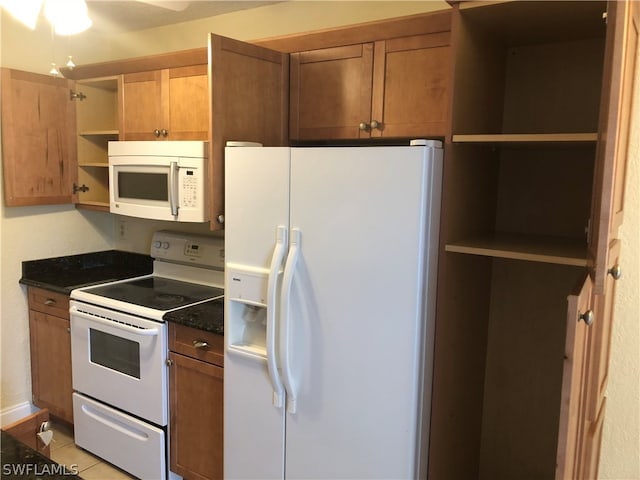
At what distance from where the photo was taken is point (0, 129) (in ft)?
9.73

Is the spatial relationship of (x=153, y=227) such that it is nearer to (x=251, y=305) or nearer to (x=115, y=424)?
(x=115, y=424)

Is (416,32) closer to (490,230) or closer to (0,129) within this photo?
(490,230)

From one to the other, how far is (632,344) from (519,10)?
1306 millimetres

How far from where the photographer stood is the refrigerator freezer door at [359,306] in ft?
5.82

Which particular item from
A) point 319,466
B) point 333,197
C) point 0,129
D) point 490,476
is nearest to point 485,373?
point 490,476

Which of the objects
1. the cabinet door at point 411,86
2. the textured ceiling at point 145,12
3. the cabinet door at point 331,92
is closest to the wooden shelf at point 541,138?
the cabinet door at point 411,86

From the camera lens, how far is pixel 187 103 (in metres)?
2.68

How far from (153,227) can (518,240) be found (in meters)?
2.40

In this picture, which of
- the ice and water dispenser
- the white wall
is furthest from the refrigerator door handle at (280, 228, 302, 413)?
the white wall

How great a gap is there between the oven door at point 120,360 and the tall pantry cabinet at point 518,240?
1.35 metres

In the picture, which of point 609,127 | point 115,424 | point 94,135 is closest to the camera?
point 609,127

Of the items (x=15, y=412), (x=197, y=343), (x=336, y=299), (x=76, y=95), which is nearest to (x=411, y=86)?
(x=336, y=299)

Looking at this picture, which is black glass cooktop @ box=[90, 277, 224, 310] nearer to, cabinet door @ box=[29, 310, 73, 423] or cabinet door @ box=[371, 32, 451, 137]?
cabinet door @ box=[29, 310, 73, 423]

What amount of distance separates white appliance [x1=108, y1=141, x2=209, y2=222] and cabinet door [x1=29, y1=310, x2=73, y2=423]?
818mm
